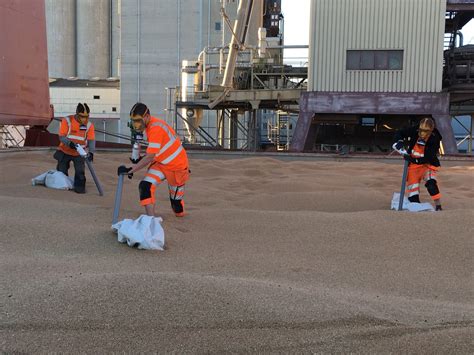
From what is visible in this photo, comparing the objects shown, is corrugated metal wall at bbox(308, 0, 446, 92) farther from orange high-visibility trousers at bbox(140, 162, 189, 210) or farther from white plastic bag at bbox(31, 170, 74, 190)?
orange high-visibility trousers at bbox(140, 162, 189, 210)

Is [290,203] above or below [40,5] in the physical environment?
below

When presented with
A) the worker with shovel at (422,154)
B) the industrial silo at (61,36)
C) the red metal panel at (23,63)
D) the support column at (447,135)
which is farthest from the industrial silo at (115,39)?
the worker with shovel at (422,154)

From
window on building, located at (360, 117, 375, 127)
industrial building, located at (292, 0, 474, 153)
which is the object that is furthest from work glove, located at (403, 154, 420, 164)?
window on building, located at (360, 117, 375, 127)

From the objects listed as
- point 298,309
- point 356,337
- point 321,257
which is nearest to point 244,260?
point 321,257

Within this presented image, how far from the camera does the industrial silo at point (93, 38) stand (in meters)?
49.9

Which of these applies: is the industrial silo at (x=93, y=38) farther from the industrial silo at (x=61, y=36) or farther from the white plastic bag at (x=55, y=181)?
the white plastic bag at (x=55, y=181)

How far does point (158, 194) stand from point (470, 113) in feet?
74.8

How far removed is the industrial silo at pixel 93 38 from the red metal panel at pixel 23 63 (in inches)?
1483

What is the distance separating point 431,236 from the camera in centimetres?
589

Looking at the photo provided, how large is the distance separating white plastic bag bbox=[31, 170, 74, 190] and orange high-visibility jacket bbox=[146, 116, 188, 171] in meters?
3.12

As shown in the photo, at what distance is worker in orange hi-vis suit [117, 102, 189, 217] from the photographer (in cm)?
604

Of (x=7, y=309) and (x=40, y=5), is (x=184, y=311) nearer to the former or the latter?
(x=7, y=309)

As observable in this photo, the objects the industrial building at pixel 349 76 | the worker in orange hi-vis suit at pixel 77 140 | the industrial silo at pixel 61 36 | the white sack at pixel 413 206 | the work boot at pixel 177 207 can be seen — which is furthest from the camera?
the industrial silo at pixel 61 36

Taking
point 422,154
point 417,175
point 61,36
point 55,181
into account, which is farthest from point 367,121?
point 61,36
